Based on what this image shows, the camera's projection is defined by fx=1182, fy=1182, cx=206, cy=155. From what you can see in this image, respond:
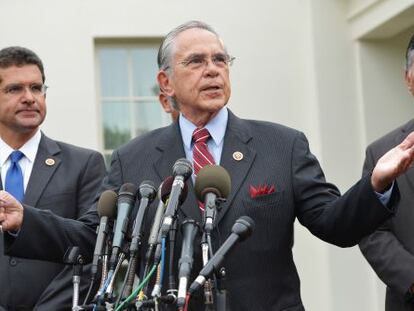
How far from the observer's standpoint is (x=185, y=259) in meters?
4.37

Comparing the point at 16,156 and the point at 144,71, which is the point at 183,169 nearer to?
the point at 16,156

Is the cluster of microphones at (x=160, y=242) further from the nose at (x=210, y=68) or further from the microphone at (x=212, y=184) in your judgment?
the nose at (x=210, y=68)

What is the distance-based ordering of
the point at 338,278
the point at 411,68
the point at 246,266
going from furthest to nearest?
the point at 338,278
the point at 411,68
the point at 246,266

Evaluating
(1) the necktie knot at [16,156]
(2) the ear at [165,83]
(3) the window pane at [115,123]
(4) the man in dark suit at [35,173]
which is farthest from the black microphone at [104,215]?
(3) the window pane at [115,123]

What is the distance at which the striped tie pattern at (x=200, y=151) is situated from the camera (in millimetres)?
5383

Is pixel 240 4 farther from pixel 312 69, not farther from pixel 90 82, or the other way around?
pixel 90 82

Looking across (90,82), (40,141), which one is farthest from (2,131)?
(90,82)

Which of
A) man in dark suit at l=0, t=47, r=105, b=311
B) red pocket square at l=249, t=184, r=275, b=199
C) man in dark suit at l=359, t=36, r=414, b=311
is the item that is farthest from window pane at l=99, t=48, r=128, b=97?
red pocket square at l=249, t=184, r=275, b=199

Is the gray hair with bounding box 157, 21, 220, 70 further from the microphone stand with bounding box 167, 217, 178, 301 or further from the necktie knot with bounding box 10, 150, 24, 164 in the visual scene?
the microphone stand with bounding box 167, 217, 178, 301

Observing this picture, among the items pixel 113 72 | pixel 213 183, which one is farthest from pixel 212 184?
pixel 113 72

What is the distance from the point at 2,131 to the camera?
6836 millimetres

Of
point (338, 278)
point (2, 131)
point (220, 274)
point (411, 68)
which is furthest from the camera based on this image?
point (338, 278)

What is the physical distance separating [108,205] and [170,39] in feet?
3.69

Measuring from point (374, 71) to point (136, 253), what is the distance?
21.7 ft
